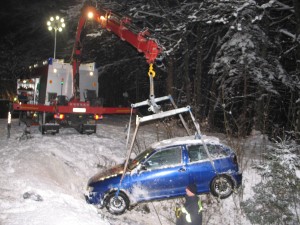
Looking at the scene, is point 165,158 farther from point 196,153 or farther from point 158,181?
point 196,153

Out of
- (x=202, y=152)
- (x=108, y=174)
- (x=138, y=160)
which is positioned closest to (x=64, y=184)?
(x=108, y=174)

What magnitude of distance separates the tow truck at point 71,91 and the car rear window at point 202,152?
425 cm

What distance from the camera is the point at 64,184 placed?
32.5ft

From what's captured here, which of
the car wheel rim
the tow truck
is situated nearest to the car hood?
the car wheel rim

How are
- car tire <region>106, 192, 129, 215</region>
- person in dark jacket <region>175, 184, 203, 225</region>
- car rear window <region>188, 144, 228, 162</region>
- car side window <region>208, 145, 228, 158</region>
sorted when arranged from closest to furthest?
person in dark jacket <region>175, 184, 203, 225</region> → car tire <region>106, 192, 129, 215</region> → car rear window <region>188, 144, 228, 162</region> → car side window <region>208, 145, 228, 158</region>

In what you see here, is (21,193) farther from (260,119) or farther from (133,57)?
(133,57)

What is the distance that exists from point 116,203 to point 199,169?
2.29m

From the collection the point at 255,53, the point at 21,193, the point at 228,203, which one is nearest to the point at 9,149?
the point at 21,193

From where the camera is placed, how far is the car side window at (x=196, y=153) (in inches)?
359

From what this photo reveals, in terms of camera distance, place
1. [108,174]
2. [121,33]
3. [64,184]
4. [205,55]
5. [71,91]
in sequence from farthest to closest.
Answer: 1. [205,55]
2. [71,91]
3. [121,33]
4. [64,184]
5. [108,174]

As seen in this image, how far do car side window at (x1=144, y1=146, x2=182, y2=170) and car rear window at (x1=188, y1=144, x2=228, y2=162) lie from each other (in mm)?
323

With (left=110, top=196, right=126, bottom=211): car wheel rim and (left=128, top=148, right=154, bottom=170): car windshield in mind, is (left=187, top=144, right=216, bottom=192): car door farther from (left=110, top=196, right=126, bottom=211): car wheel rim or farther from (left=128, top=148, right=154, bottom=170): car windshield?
(left=110, top=196, right=126, bottom=211): car wheel rim

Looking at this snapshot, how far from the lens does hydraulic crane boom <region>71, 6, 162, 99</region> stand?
9.10m

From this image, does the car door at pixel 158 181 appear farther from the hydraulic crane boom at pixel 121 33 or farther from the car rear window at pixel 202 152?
the hydraulic crane boom at pixel 121 33
